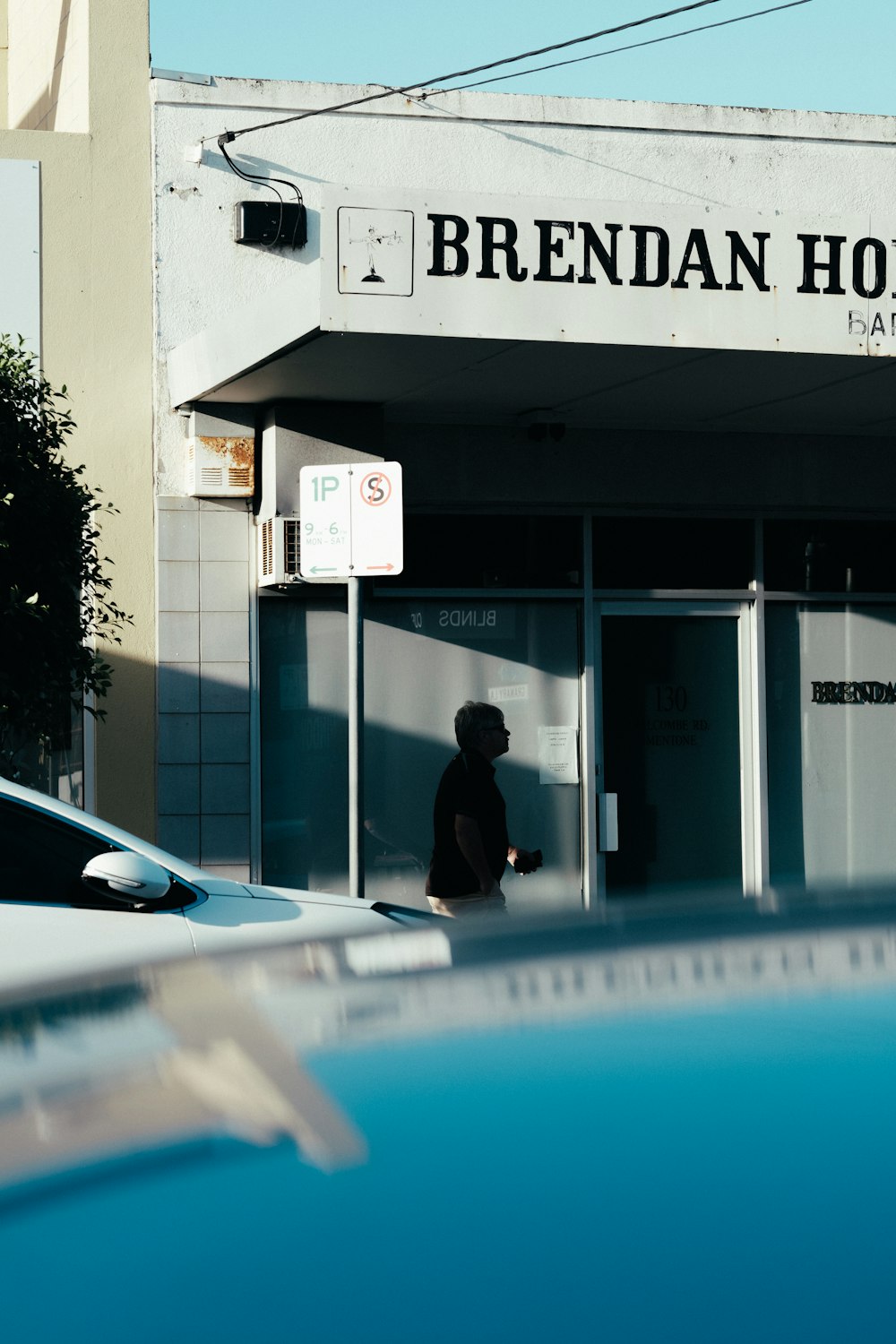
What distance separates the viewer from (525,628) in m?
10.4

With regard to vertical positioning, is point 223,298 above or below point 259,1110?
above

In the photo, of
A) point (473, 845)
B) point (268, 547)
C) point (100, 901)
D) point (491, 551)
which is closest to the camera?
point (100, 901)

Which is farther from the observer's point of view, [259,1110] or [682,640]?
[682,640]

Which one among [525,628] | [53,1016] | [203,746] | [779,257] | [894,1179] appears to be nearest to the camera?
[894,1179]

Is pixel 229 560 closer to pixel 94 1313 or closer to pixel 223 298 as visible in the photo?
pixel 223 298

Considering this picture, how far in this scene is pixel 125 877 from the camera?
5.19 metres

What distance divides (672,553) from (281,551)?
280 cm

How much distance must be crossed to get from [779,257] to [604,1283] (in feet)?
24.6

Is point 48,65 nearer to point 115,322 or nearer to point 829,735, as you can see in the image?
point 115,322

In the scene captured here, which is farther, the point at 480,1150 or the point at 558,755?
the point at 558,755

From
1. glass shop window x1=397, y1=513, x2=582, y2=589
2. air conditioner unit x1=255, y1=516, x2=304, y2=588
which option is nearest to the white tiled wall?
air conditioner unit x1=255, y1=516, x2=304, y2=588

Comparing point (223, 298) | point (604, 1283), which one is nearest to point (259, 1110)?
point (604, 1283)

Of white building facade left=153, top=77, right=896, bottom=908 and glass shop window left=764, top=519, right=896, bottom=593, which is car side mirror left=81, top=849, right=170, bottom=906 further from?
glass shop window left=764, top=519, right=896, bottom=593

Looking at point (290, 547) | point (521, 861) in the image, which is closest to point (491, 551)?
point (290, 547)
